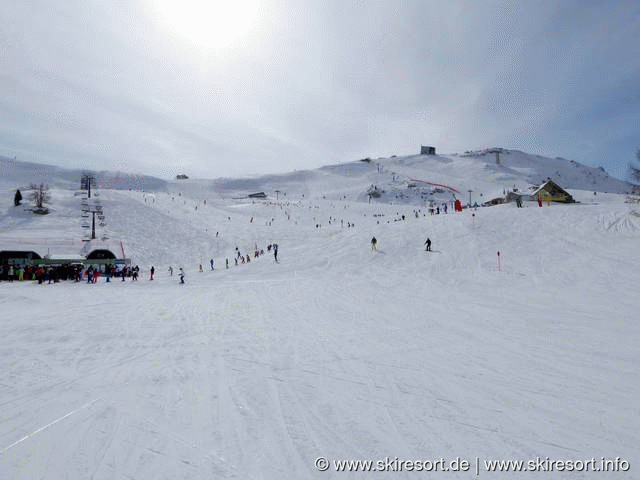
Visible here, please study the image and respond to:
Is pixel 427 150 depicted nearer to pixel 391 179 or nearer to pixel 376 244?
pixel 391 179

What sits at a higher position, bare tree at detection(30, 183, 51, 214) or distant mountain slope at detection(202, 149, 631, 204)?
distant mountain slope at detection(202, 149, 631, 204)

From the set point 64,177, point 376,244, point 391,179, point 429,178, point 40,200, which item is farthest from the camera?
point 64,177

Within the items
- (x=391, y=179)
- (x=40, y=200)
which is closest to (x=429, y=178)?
(x=391, y=179)

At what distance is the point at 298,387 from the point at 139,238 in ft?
153

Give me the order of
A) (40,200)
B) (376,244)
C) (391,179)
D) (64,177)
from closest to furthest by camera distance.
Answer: (376,244), (40,200), (391,179), (64,177)

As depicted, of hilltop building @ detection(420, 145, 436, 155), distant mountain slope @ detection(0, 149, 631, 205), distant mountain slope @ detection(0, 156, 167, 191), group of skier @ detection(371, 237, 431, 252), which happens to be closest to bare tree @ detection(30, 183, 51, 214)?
group of skier @ detection(371, 237, 431, 252)

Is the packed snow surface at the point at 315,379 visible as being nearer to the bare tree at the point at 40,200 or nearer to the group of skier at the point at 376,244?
the group of skier at the point at 376,244

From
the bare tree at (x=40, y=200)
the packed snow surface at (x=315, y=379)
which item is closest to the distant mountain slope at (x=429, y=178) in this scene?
the bare tree at (x=40, y=200)

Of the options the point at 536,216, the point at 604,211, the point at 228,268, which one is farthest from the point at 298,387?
the point at 604,211

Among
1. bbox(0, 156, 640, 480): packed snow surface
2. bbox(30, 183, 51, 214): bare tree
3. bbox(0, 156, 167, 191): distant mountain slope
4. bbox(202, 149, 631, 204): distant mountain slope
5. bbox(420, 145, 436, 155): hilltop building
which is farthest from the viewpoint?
bbox(420, 145, 436, 155): hilltop building

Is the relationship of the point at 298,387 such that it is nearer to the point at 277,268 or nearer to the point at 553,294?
the point at 553,294

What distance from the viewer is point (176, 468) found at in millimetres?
3736

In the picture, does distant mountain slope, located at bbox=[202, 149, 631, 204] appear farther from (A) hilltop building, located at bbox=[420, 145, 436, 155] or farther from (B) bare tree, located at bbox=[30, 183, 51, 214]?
(B) bare tree, located at bbox=[30, 183, 51, 214]

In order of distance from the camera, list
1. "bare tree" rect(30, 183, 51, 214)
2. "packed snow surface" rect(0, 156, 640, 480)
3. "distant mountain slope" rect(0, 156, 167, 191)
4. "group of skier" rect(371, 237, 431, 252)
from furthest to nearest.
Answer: "distant mountain slope" rect(0, 156, 167, 191) → "bare tree" rect(30, 183, 51, 214) → "group of skier" rect(371, 237, 431, 252) → "packed snow surface" rect(0, 156, 640, 480)
